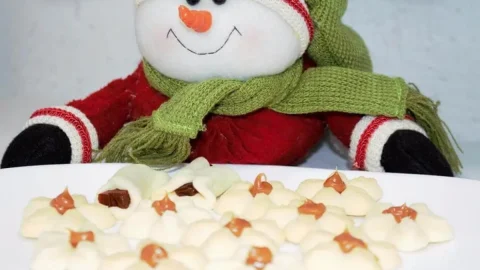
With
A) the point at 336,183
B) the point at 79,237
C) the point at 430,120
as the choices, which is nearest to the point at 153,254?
the point at 79,237

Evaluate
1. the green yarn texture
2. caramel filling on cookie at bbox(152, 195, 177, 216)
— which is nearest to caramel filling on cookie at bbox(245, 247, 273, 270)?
caramel filling on cookie at bbox(152, 195, 177, 216)

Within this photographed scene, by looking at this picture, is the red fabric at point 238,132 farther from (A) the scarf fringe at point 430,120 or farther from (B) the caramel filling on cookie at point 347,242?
(B) the caramel filling on cookie at point 347,242

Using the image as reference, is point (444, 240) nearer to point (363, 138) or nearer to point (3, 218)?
point (363, 138)

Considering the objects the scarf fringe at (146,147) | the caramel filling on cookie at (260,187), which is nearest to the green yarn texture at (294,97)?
the scarf fringe at (146,147)

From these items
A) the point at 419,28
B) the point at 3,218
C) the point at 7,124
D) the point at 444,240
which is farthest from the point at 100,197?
the point at 419,28

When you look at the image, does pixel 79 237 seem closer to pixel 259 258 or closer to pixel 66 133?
pixel 259 258

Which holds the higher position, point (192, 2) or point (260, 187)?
point (192, 2)
